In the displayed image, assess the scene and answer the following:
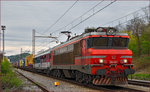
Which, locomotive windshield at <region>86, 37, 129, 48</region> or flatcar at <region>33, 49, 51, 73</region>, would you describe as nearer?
locomotive windshield at <region>86, 37, 129, 48</region>

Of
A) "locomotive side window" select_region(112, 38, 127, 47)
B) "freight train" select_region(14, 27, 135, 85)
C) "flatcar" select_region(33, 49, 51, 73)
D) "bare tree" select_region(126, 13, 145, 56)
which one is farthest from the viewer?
"bare tree" select_region(126, 13, 145, 56)

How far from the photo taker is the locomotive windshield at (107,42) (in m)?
13.0

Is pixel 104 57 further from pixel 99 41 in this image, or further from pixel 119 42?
pixel 119 42

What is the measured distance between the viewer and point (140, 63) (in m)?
36.9

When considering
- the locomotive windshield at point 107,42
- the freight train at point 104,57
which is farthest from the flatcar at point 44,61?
the locomotive windshield at point 107,42

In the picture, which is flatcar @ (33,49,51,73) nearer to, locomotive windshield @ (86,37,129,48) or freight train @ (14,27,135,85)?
freight train @ (14,27,135,85)

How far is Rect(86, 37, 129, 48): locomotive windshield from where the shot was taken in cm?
1295

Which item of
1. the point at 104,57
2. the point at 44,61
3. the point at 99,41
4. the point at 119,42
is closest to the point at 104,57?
the point at 104,57

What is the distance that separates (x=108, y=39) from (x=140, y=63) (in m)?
25.7

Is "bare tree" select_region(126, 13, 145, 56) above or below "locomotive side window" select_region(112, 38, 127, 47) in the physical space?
above

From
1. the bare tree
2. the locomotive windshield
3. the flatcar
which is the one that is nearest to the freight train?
the locomotive windshield

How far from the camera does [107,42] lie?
43.1 ft

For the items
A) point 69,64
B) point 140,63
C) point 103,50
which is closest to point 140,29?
point 140,63

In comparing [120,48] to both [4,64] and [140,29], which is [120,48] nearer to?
[4,64]
